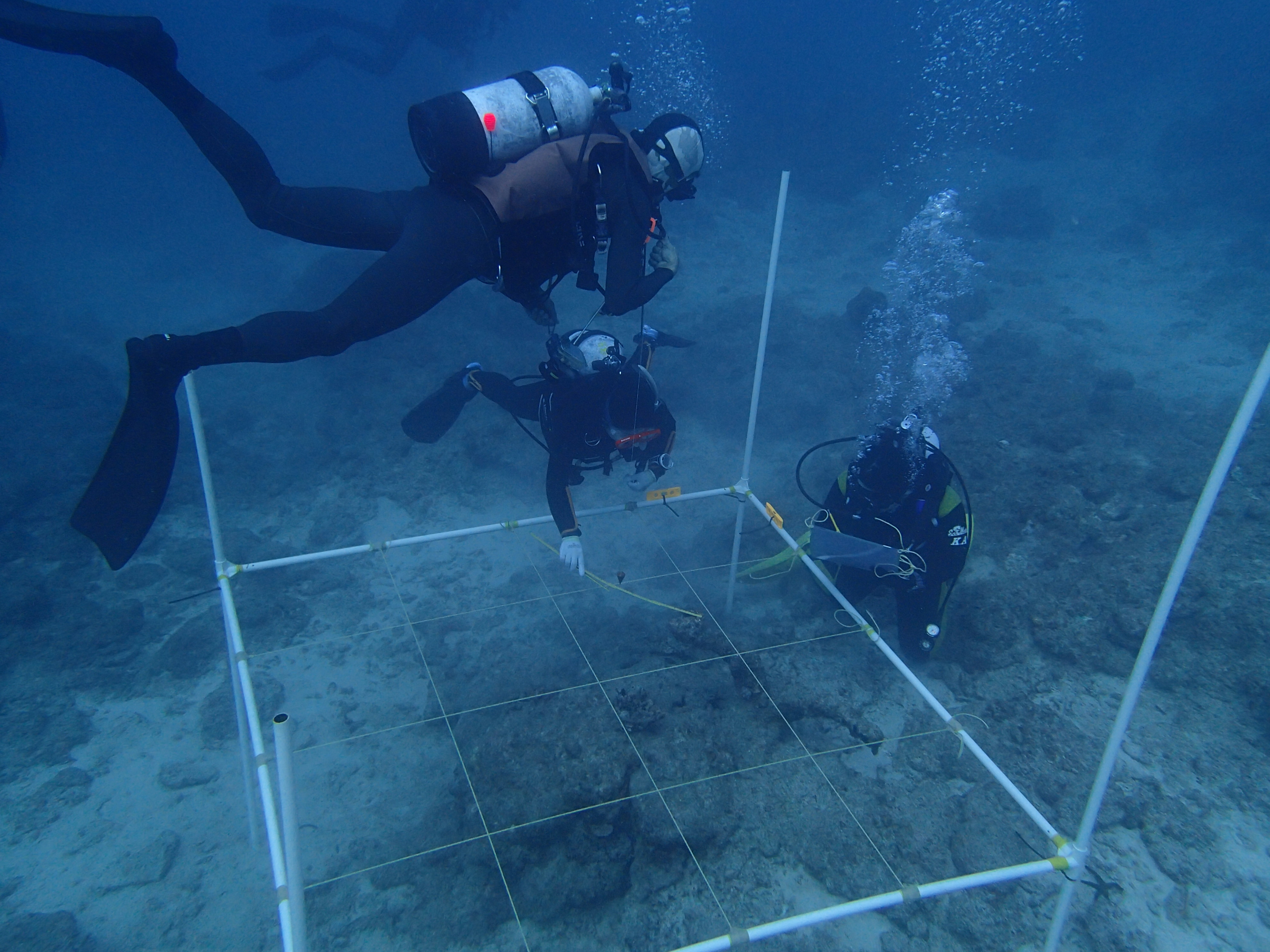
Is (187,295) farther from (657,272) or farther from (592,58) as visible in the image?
(592,58)

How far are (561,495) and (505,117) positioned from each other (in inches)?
92.0

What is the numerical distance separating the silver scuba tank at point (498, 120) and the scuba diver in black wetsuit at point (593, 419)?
156 centimetres

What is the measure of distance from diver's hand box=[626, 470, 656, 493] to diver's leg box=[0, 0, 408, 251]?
2.26m

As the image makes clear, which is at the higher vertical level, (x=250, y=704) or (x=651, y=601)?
(x=250, y=704)

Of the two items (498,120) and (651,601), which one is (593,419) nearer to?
(651,601)

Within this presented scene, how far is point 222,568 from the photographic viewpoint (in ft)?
13.0

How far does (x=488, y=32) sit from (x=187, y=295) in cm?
1264

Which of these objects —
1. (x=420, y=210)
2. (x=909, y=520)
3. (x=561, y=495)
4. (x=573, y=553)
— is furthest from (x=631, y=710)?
(x=420, y=210)

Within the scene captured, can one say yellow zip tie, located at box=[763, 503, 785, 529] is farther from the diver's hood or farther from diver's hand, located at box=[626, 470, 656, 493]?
the diver's hood

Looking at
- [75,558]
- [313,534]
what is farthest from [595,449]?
[75,558]

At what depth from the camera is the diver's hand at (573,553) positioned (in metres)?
4.27

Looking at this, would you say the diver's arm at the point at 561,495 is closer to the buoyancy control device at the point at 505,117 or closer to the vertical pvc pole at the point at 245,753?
the buoyancy control device at the point at 505,117

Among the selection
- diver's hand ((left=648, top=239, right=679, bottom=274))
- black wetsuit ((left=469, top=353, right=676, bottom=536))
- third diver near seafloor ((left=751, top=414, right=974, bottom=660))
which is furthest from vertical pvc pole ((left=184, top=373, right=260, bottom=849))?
third diver near seafloor ((left=751, top=414, right=974, bottom=660))

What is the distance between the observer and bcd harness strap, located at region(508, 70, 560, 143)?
309cm
